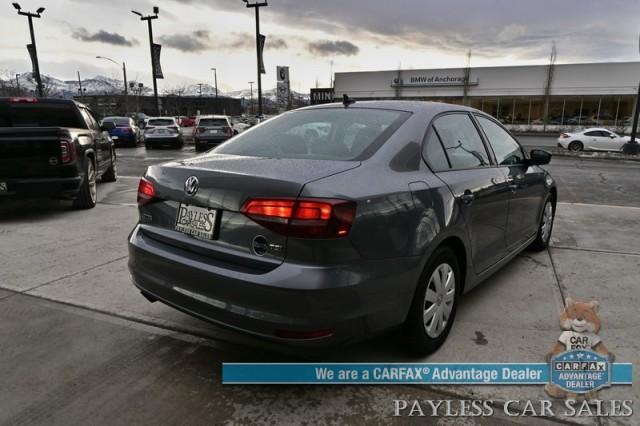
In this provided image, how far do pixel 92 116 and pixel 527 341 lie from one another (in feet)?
28.3

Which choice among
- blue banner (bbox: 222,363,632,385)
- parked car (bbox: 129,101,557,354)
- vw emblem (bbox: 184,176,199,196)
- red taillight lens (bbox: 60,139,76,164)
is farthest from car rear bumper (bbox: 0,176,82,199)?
blue banner (bbox: 222,363,632,385)

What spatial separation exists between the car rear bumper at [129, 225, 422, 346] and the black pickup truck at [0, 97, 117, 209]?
188 inches

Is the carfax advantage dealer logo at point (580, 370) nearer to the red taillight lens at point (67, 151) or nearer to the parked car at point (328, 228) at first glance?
the parked car at point (328, 228)

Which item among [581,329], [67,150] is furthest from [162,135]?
[581,329]

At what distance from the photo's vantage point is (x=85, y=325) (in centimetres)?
331

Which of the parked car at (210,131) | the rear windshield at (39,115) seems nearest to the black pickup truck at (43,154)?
the rear windshield at (39,115)

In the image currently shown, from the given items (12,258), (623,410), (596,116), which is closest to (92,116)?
(12,258)

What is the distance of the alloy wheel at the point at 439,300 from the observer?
2.79 metres

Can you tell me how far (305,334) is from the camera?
2221mm

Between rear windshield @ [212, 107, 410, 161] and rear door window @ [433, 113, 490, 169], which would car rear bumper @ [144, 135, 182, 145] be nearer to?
rear windshield @ [212, 107, 410, 161]

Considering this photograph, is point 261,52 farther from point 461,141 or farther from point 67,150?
point 461,141

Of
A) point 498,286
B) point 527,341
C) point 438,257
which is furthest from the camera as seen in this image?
point 498,286

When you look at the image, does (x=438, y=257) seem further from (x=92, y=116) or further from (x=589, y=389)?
(x=92, y=116)

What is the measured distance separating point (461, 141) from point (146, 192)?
222cm
